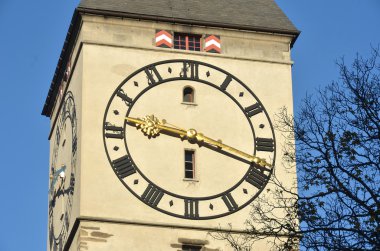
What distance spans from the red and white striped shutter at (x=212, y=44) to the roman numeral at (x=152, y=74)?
4.48 ft

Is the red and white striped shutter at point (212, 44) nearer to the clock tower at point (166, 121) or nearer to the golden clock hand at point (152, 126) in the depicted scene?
the clock tower at point (166, 121)

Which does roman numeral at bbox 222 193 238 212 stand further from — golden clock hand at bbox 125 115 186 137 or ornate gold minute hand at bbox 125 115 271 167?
golden clock hand at bbox 125 115 186 137

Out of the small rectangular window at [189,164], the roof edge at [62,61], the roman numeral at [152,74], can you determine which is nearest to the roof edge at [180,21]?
the roof edge at [62,61]

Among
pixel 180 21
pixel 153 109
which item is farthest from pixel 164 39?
pixel 153 109

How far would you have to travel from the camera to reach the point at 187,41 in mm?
32875

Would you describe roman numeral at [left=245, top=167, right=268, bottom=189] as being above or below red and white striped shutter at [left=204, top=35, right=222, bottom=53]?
below

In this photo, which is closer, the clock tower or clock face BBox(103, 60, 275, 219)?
the clock tower

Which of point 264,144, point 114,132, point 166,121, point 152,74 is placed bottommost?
point 264,144

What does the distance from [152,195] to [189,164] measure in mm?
1230

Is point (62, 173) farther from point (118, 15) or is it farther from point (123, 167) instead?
point (118, 15)

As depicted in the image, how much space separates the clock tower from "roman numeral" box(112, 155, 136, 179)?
21 millimetres

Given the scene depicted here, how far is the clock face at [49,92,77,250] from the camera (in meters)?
32.1

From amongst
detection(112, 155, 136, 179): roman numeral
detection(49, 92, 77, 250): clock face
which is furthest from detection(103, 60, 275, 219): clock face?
detection(49, 92, 77, 250): clock face

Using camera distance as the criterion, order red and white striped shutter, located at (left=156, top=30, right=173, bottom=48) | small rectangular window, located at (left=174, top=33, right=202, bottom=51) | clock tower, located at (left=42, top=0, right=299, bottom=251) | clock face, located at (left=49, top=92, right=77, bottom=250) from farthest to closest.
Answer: small rectangular window, located at (left=174, top=33, right=202, bottom=51) → red and white striped shutter, located at (left=156, top=30, right=173, bottom=48) → clock face, located at (left=49, top=92, right=77, bottom=250) → clock tower, located at (left=42, top=0, right=299, bottom=251)
